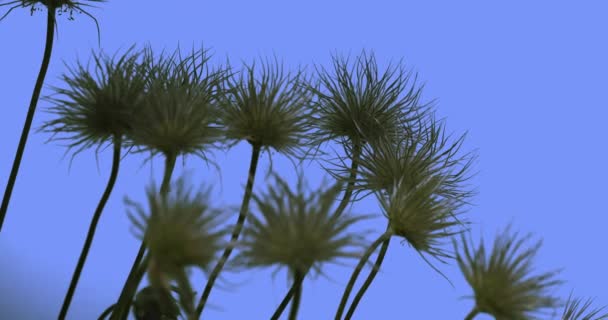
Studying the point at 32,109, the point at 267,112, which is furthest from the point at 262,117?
the point at 32,109

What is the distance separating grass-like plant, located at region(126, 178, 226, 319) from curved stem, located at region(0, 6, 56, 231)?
0.57m

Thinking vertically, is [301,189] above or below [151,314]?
above

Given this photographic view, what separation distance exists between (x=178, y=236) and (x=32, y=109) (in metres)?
0.65

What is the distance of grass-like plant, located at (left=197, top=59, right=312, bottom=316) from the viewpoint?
3.73 ft

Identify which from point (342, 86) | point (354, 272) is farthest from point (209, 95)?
point (354, 272)

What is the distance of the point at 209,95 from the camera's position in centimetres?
125

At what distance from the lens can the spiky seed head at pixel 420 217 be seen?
1.02 metres

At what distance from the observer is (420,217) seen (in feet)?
3.37

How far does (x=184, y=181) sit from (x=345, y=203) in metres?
0.43

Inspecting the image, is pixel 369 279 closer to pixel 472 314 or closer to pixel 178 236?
pixel 472 314

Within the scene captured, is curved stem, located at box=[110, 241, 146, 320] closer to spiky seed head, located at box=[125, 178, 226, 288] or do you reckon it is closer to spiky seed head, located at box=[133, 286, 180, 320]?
spiky seed head, located at box=[133, 286, 180, 320]

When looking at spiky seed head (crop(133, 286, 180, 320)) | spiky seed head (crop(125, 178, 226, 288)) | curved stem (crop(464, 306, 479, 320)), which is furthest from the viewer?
spiky seed head (crop(133, 286, 180, 320))

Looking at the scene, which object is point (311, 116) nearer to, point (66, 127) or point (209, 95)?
point (209, 95)

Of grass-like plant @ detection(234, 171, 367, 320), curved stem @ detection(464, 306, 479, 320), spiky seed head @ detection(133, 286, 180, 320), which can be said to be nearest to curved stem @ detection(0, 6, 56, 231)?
spiky seed head @ detection(133, 286, 180, 320)
